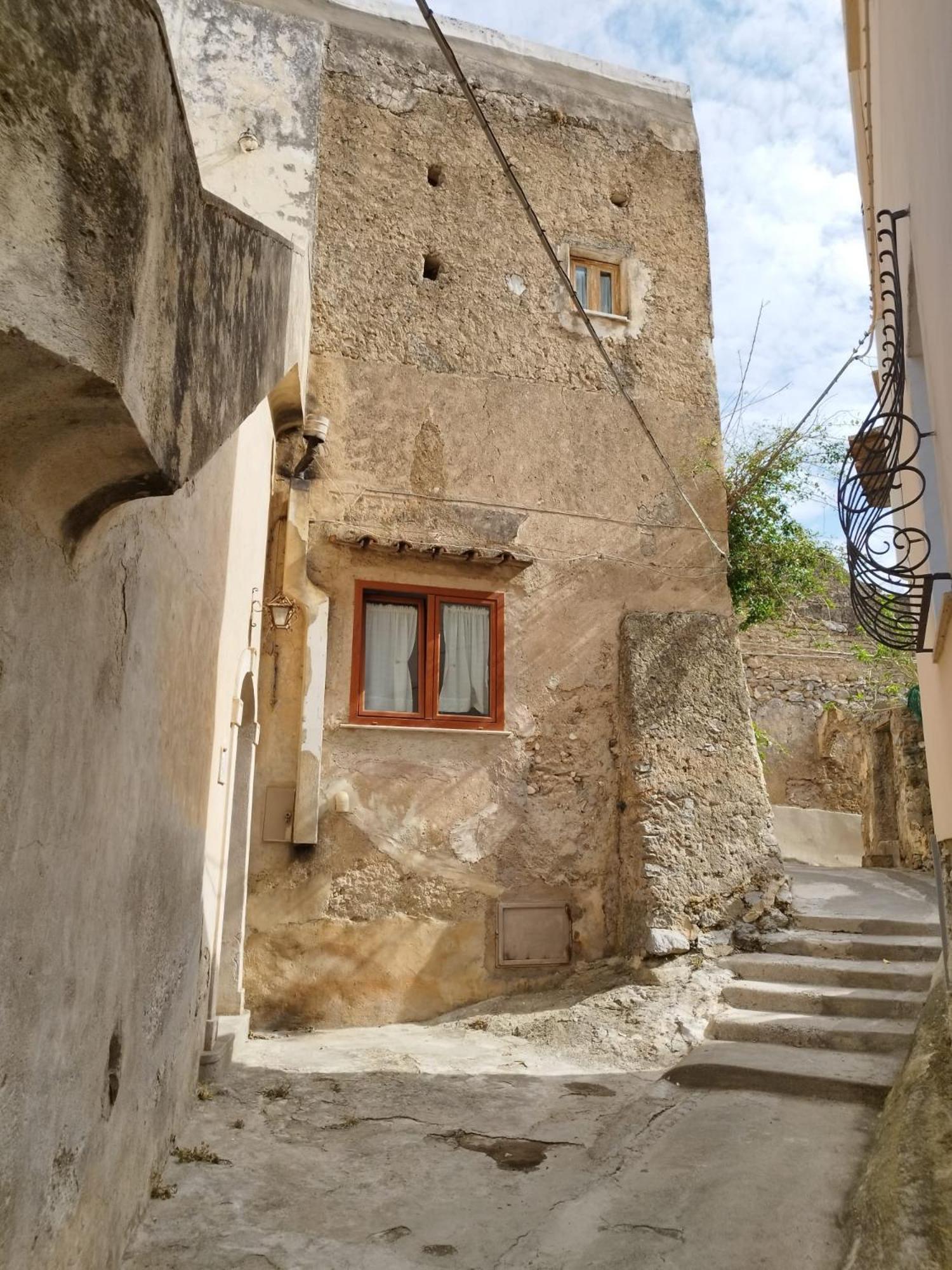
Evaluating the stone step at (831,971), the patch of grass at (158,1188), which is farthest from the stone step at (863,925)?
the patch of grass at (158,1188)

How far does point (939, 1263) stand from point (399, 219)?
8.64m

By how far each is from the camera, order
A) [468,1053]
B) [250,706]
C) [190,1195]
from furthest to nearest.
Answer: [250,706], [468,1053], [190,1195]

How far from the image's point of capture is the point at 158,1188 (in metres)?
3.78

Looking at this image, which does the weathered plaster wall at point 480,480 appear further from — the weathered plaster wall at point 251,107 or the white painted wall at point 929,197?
the white painted wall at point 929,197

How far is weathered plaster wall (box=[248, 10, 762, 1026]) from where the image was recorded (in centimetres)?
741

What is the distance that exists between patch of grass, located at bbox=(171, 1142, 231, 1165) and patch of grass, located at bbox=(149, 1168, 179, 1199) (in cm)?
32

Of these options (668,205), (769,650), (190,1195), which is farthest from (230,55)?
(769,650)

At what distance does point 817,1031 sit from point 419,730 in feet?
11.9

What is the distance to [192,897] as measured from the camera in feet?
15.1

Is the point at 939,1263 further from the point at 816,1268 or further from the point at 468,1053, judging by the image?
the point at 468,1053

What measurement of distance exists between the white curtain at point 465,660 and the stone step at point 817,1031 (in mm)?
3142

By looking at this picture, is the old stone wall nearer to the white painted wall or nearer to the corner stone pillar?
the corner stone pillar

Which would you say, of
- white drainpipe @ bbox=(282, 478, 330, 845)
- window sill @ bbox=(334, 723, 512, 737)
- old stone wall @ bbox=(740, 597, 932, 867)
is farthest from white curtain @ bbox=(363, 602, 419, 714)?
Result: old stone wall @ bbox=(740, 597, 932, 867)

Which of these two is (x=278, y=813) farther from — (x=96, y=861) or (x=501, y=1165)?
(x=96, y=861)
